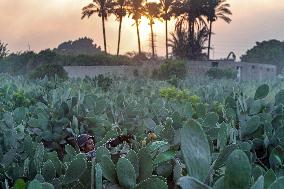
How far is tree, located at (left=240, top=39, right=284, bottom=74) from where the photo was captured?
91.8m

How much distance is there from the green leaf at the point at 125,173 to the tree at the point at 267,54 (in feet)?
288

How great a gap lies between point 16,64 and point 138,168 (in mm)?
63895

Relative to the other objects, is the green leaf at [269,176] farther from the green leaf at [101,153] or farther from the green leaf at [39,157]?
the green leaf at [39,157]

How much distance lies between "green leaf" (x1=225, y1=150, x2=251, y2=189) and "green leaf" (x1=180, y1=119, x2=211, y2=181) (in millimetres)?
96

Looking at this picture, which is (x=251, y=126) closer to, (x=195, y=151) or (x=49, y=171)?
(x=49, y=171)

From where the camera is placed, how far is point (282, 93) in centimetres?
402

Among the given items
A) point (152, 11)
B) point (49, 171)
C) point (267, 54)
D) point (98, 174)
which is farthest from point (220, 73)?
point (98, 174)

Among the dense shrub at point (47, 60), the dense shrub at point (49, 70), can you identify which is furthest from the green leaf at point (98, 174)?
the dense shrub at point (47, 60)

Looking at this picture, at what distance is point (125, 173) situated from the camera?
138 centimetres

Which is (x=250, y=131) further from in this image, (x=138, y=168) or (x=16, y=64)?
(x=16, y=64)

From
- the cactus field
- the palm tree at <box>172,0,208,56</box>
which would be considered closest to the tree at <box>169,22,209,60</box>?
the palm tree at <box>172,0,208,56</box>

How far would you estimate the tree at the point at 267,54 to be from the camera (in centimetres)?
9175

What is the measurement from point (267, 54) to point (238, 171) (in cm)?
9483

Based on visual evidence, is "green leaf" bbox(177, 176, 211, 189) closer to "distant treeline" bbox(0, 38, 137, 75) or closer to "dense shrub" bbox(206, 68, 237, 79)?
"dense shrub" bbox(206, 68, 237, 79)
